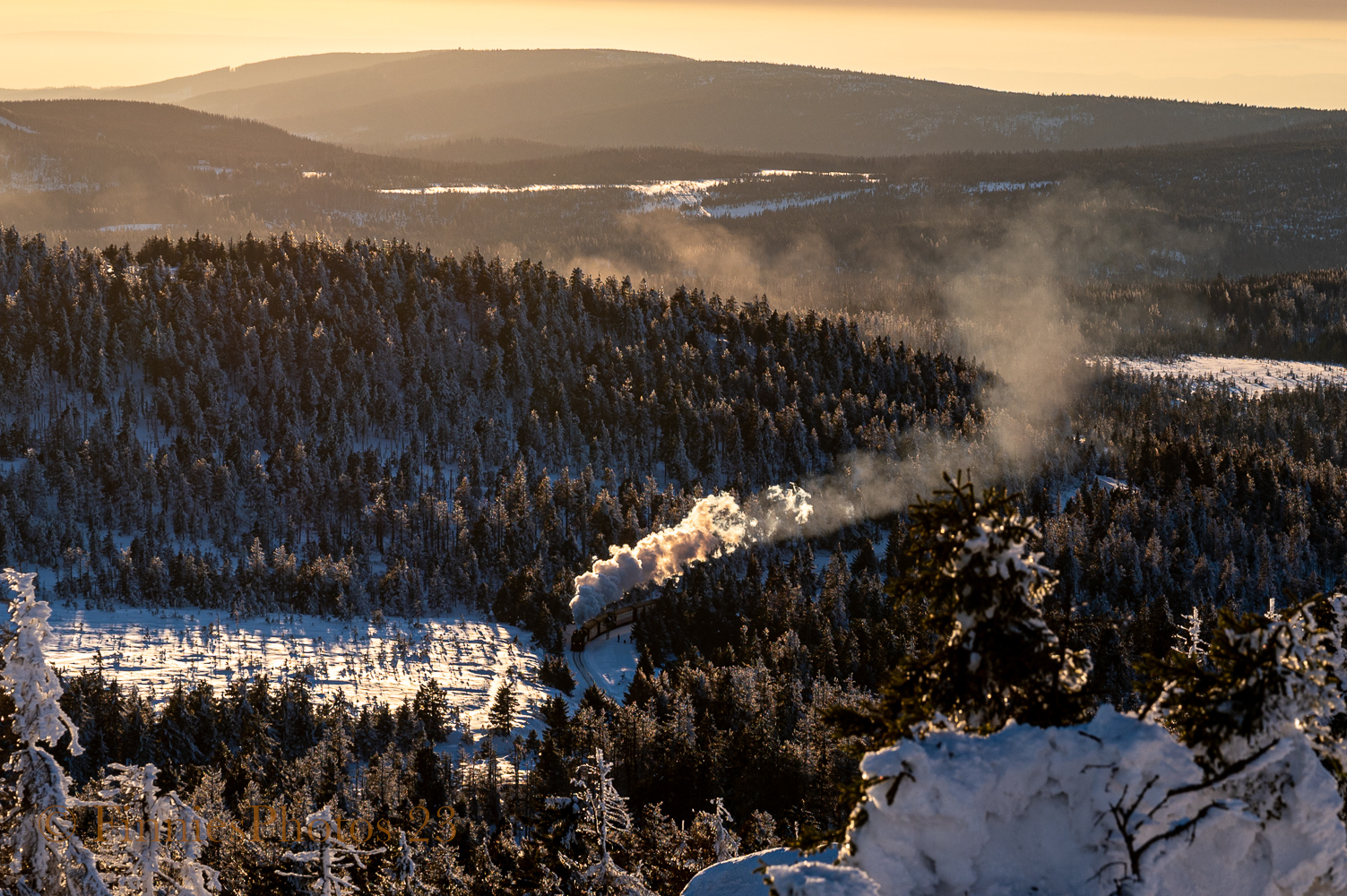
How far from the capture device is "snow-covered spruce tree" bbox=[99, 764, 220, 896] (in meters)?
29.7

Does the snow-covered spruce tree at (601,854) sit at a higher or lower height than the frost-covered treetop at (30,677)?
lower

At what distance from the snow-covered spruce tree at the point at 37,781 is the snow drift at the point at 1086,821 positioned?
1890cm

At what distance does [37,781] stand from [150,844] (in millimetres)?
4803

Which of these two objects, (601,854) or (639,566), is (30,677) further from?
(639,566)

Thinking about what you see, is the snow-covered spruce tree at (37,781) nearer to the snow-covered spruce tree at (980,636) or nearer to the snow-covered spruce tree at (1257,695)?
the snow-covered spruce tree at (980,636)

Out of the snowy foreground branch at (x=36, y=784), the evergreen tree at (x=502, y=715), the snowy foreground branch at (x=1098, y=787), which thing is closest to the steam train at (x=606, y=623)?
the evergreen tree at (x=502, y=715)

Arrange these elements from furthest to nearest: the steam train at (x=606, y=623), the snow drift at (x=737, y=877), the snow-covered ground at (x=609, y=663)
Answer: the steam train at (x=606, y=623), the snow-covered ground at (x=609, y=663), the snow drift at (x=737, y=877)

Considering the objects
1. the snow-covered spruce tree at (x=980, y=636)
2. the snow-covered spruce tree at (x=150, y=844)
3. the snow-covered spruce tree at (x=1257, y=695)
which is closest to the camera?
the snow-covered spruce tree at (x=1257, y=695)

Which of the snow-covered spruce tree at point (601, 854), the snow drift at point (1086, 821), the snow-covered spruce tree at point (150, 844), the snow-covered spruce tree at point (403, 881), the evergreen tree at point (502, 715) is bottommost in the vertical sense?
the evergreen tree at point (502, 715)

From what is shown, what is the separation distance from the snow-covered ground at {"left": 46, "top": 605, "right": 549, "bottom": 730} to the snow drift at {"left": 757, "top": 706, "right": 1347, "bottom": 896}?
112104 millimetres

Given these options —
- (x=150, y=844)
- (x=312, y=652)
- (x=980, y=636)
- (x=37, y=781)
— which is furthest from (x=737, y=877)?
(x=312, y=652)

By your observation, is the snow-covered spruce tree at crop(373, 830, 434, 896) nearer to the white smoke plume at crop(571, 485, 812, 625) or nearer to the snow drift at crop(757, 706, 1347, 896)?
the snow drift at crop(757, 706, 1347, 896)

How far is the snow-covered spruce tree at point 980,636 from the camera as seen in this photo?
16.9 metres

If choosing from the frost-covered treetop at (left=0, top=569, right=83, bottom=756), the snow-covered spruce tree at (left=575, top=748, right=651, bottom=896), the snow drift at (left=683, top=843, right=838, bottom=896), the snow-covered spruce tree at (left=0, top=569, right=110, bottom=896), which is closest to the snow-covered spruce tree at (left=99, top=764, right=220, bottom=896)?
the snow-covered spruce tree at (left=0, top=569, right=110, bottom=896)
